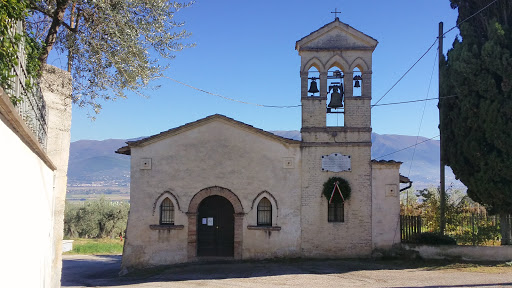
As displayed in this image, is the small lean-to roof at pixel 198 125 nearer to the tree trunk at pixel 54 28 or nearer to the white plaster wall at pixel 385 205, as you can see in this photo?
the white plaster wall at pixel 385 205

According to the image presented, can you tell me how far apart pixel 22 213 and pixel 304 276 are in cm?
977

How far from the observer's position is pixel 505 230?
15.8m

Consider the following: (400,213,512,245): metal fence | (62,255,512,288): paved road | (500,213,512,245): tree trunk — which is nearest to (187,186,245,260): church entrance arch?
(62,255,512,288): paved road

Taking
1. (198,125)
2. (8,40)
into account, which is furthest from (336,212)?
(8,40)

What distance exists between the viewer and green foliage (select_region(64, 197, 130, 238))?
37.1 m

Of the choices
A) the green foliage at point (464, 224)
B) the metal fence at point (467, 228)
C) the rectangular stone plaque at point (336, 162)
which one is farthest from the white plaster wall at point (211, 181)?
the green foliage at point (464, 224)

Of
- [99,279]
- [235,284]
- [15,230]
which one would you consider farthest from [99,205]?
[15,230]

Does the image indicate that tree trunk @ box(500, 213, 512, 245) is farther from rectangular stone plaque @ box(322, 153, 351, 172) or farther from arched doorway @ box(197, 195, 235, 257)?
arched doorway @ box(197, 195, 235, 257)

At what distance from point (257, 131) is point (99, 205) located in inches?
984

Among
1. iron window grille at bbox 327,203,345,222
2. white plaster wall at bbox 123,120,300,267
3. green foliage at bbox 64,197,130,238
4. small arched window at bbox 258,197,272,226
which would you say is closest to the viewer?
white plaster wall at bbox 123,120,300,267

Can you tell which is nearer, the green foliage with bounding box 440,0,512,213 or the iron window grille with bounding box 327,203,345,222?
the green foliage with bounding box 440,0,512,213

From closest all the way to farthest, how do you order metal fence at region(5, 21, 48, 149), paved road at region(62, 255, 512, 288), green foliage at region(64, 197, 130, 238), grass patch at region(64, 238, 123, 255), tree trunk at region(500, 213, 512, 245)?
metal fence at region(5, 21, 48, 149) → paved road at region(62, 255, 512, 288) → tree trunk at region(500, 213, 512, 245) → grass patch at region(64, 238, 123, 255) → green foliage at region(64, 197, 130, 238)

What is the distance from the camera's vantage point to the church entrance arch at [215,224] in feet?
54.2

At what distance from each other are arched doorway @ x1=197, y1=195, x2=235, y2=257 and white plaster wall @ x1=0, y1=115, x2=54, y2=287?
8272 mm
